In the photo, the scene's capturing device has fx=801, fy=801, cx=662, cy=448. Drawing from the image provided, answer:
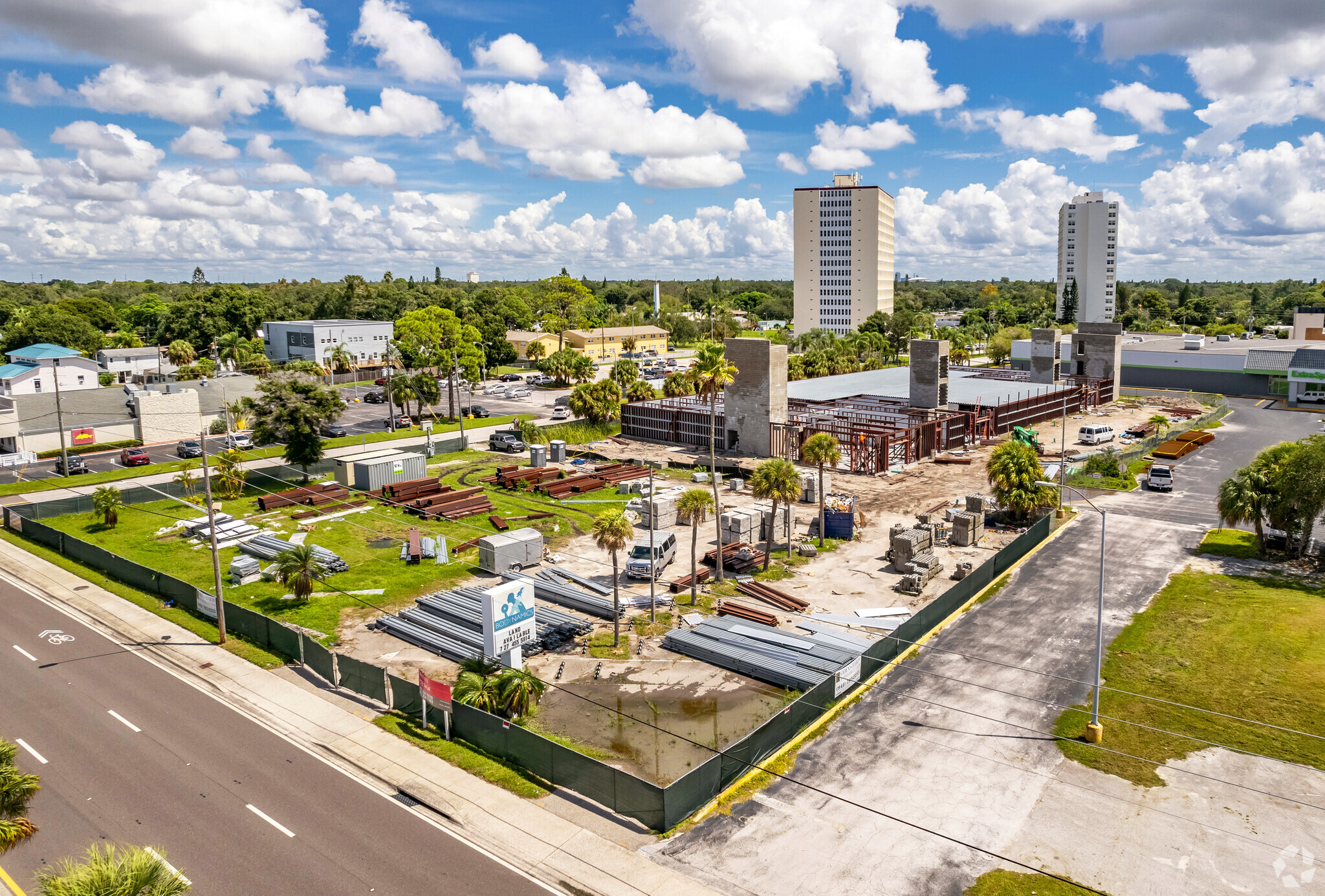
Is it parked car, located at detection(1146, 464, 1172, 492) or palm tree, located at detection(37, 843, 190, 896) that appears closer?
palm tree, located at detection(37, 843, 190, 896)

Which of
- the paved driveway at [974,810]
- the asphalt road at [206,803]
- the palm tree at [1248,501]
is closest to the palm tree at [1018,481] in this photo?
the palm tree at [1248,501]

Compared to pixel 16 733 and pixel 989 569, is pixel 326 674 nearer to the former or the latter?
pixel 16 733

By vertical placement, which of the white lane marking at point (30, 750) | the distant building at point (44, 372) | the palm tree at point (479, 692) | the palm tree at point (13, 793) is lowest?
the white lane marking at point (30, 750)

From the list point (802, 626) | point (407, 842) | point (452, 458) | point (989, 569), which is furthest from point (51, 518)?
point (989, 569)

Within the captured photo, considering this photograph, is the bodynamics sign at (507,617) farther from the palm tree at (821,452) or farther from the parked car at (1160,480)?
the parked car at (1160,480)

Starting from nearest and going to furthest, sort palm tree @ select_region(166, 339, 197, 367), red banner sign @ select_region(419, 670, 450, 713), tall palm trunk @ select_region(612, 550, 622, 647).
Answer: red banner sign @ select_region(419, 670, 450, 713) < tall palm trunk @ select_region(612, 550, 622, 647) < palm tree @ select_region(166, 339, 197, 367)

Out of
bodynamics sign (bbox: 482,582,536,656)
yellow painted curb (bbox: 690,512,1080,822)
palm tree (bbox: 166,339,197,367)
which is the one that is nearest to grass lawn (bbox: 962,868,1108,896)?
yellow painted curb (bbox: 690,512,1080,822)

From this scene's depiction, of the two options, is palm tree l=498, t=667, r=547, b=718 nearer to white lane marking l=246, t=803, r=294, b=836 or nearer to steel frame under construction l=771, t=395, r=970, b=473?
white lane marking l=246, t=803, r=294, b=836
